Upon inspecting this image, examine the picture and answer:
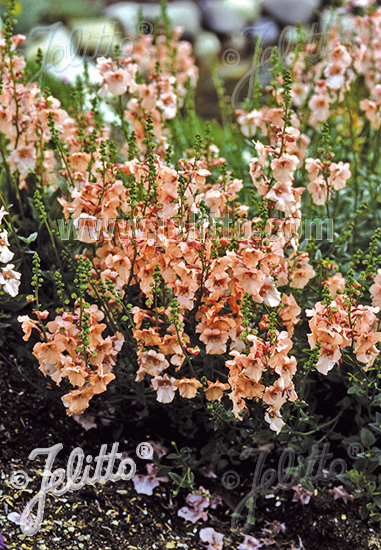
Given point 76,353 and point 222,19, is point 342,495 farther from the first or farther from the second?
point 222,19

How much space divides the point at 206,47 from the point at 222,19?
85cm

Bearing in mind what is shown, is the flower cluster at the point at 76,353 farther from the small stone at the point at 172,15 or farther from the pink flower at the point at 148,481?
the small stone at the point at 172,15

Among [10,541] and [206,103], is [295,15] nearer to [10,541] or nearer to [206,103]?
[206,103]

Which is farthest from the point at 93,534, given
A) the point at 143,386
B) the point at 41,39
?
the point at 41,39

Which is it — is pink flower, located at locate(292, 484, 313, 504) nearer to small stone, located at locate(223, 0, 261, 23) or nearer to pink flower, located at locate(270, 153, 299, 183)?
pink flower, located at locate(270, 153, 299, 183)

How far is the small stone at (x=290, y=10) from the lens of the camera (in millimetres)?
8453

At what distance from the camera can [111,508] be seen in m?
2.16

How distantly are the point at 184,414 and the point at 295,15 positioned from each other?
24.2 feet

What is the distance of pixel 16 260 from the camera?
2.25 meters

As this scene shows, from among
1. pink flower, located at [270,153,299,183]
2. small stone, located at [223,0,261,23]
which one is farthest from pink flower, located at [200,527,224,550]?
small stone, located at [223,0,261,23]

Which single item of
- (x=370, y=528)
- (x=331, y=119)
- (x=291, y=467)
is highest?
(x=331, y=119)

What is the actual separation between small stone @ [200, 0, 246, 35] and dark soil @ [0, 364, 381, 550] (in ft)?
22.8

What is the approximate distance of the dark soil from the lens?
205 centimetres

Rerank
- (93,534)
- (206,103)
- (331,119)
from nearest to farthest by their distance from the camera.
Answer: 1. (93,534)
2. (331,119)
3. (206,103)
